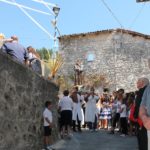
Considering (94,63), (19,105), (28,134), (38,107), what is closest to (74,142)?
(38,107)

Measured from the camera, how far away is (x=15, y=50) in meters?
11.8

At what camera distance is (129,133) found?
664 inches

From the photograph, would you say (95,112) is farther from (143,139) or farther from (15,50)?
(143,139)

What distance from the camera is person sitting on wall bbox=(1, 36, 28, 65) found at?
11.8m

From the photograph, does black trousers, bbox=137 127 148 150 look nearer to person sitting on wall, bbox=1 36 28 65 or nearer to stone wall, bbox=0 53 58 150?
stone wall, bbox=0 53 58 150

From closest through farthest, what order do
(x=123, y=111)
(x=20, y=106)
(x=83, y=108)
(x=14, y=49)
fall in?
(x=20, y=106) → (x=14, y=49) → (x=123, y=111) → (x=83, y=108)

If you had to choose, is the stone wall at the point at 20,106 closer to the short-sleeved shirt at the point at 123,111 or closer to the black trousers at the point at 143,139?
the black trousers at the point at 143,139

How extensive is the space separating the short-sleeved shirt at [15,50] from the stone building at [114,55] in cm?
2569

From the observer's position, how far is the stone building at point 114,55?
3769 centimetres

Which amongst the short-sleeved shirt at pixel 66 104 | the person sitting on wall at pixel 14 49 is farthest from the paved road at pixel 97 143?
the person sitting on wall at pixel 14 49

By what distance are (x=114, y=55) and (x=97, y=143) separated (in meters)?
24.9

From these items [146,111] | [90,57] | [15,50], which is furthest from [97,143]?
[90,57]

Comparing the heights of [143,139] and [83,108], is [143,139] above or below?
below

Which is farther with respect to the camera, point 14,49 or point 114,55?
point 114,55
